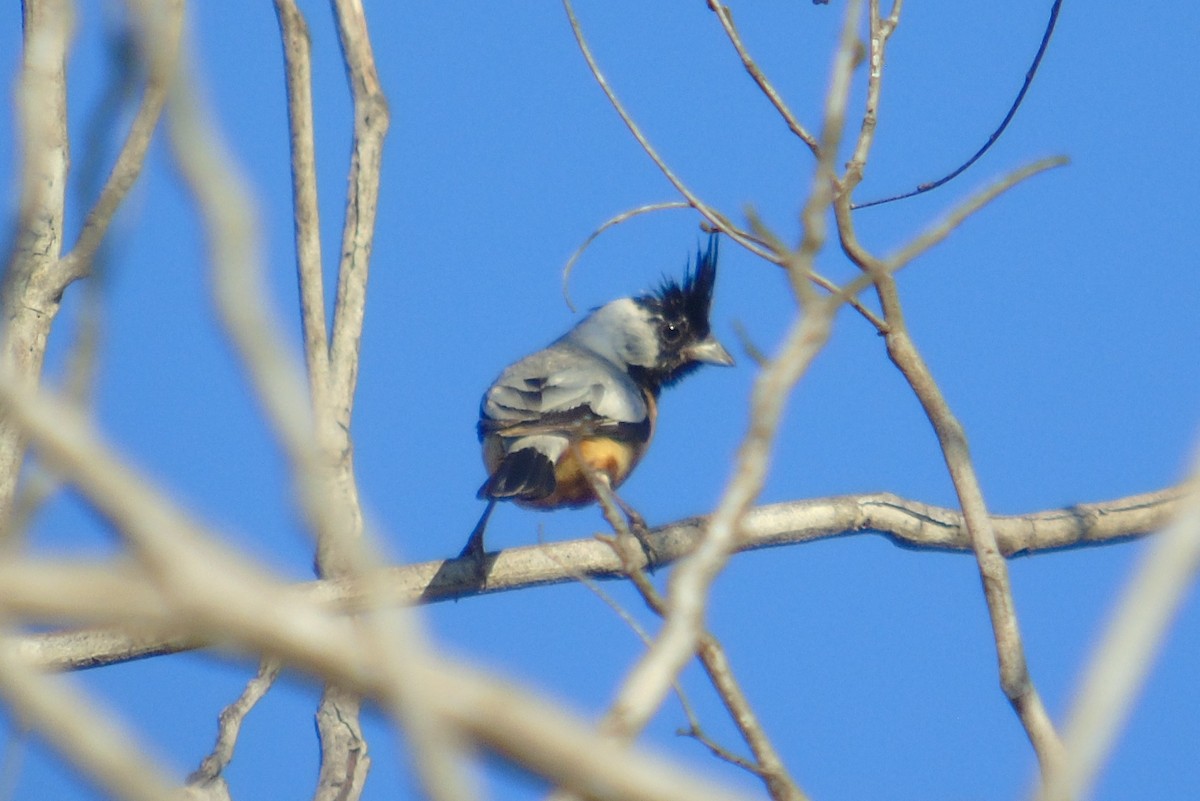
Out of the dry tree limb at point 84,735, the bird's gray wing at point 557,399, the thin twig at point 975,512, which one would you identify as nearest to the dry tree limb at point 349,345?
the bird's gray wing at point 557,399

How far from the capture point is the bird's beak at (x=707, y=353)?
6.37 meters

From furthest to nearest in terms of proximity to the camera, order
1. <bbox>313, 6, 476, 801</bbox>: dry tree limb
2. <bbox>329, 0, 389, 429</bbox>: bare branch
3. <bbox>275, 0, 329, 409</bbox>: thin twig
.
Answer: <bbox>329, 0, 389, 429</bbox>: bare branch
<bbox>275, 0, 329, 409</bbox>: thin twig
<bbox>313, 6, 476, 801</bbox>: dry tree limb

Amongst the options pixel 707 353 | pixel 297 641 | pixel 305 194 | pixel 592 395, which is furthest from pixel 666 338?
pixel 297 641

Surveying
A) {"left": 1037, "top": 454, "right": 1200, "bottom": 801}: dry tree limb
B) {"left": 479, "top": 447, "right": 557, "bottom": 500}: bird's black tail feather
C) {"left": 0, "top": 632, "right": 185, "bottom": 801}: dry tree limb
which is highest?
{"left": 479, "top": 447, "right": 557, "bottom": 500}: bird's black tail feather

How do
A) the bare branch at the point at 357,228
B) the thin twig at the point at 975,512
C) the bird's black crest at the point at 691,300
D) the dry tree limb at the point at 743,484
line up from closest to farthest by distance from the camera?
the dry tree limb at the point at 743,484, the thin twig at the point at 975,512, the bare branch at the point at 357,228, the bird's black crest at the point at 691,300

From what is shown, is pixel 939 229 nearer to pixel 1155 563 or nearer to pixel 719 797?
pixel 1155 563

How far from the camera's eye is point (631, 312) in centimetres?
649

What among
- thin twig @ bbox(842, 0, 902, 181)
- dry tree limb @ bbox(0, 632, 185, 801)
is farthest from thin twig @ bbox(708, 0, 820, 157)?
dry tree limb @ bbox(0, 632, 185, 801)

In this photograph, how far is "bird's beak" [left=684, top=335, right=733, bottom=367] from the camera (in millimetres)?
6367

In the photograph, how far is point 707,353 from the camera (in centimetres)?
637

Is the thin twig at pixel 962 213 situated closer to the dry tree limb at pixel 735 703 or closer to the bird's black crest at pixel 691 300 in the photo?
the dry tree limb at pixel 735 703

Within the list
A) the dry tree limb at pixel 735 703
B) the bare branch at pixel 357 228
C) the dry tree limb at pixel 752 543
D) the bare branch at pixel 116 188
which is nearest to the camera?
the dry tree limb at pixel 735 703

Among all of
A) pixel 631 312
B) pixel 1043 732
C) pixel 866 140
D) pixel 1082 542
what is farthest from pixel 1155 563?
pixel 631 312

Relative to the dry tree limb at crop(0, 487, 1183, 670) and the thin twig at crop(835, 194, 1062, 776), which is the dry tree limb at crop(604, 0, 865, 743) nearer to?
the thin twig at crop(835, 194, 1062, 776)
